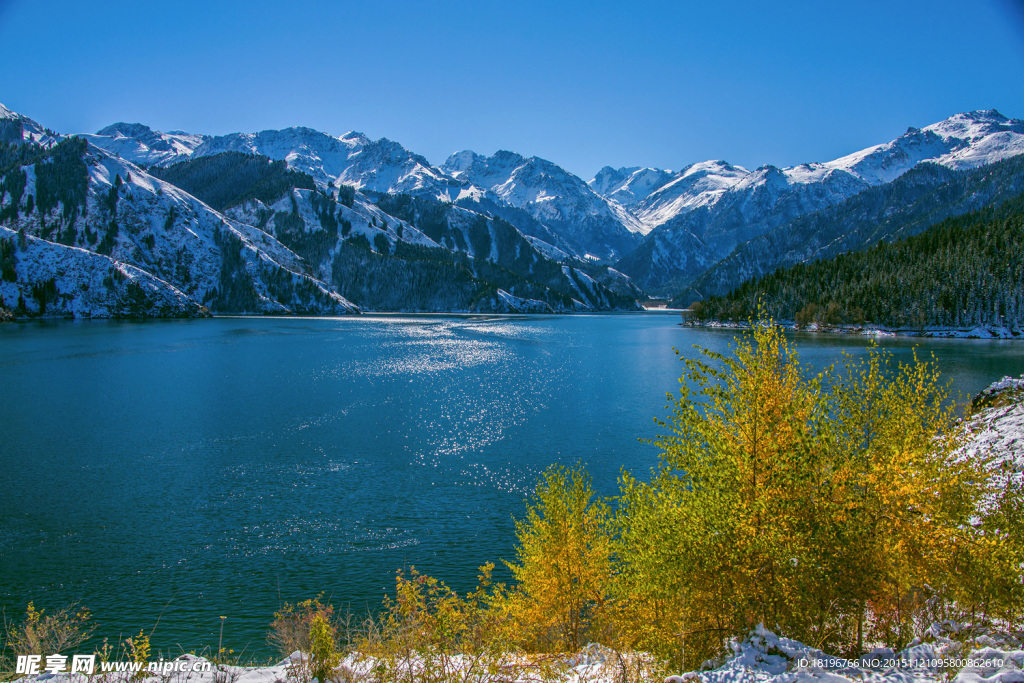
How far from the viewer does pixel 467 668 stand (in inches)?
584

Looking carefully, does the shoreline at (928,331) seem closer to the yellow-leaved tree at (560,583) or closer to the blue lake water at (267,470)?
the blue lake water at (267,470)

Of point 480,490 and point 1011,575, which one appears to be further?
point 480,490

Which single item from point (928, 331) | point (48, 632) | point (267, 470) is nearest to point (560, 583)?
point (48, 632)

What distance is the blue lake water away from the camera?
2553 cm

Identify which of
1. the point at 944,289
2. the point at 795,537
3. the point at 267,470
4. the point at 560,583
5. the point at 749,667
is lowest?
the point at 267,470

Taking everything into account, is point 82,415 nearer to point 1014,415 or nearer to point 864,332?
point 1014,415

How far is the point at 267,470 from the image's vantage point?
4200 centimetres

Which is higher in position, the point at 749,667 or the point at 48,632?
the point at 749,667

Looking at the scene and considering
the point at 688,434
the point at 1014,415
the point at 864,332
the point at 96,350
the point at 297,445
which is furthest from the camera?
the point at 864,332

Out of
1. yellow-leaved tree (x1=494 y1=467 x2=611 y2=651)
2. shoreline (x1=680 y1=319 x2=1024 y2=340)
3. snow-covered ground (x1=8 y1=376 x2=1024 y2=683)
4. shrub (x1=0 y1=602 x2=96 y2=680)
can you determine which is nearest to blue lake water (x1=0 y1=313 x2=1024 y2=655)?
shrub (x1=0 y1=602 x2=96 y2=680)

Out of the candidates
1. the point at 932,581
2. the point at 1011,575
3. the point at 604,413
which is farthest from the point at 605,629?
the point at 604,413

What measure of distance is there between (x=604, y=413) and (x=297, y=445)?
113 feet

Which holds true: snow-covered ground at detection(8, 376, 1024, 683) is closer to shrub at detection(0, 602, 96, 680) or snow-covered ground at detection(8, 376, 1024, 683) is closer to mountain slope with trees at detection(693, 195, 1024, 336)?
shrub at detection(0, 602, 96, 680)

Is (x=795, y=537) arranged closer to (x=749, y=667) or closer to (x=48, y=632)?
(x=749, y=667)
